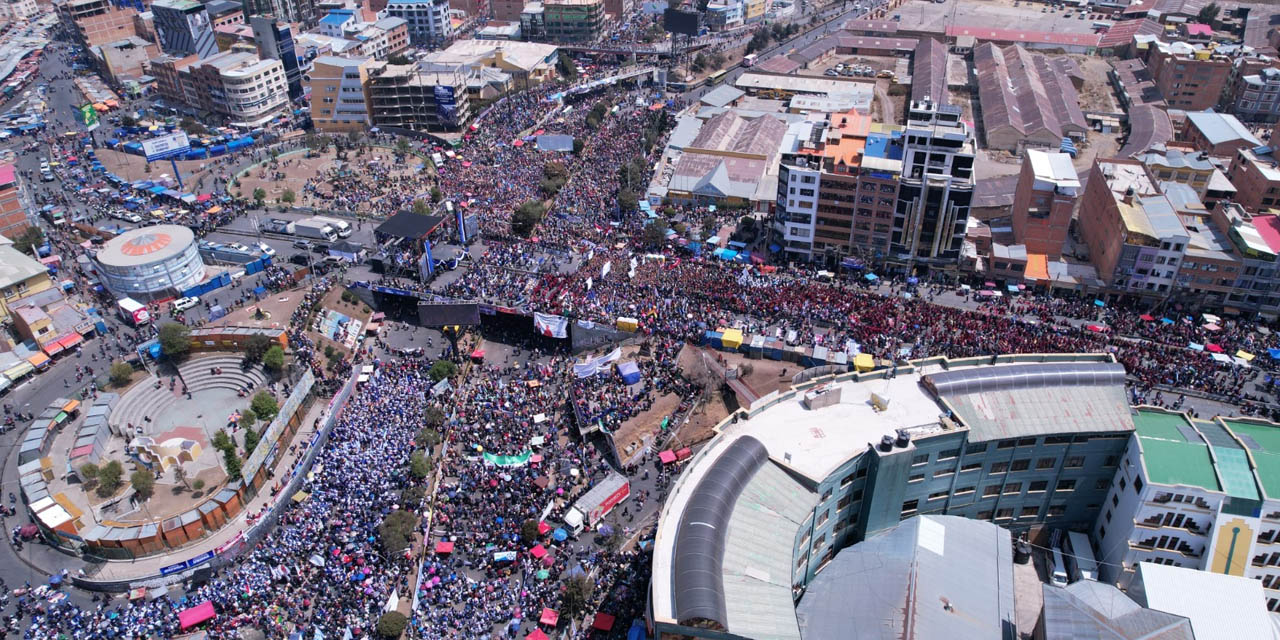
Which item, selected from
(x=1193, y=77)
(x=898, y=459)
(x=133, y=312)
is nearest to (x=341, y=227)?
(x=133, y=312)

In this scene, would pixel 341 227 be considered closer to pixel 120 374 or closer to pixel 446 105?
pixel 120 374

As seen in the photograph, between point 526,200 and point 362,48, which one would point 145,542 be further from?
point 362,48

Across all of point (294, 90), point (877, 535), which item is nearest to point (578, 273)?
point (877, 535)

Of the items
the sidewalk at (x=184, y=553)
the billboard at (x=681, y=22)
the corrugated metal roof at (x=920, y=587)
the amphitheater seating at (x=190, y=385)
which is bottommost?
the sidewalk at (x=184, y=553)

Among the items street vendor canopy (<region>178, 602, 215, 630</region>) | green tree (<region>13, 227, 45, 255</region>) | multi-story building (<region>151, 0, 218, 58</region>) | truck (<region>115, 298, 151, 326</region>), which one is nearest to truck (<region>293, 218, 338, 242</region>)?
truck (<region>115, 298, 151, 326</region>)

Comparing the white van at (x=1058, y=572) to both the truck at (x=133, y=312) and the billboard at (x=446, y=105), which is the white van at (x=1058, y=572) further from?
the billboard at (x=446, y=105)

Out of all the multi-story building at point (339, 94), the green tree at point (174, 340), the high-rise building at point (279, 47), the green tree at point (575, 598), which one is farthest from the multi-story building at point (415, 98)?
the green tree at point (575, 598)

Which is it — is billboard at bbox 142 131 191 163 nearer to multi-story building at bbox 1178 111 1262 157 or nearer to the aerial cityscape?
the aerial cityscape
